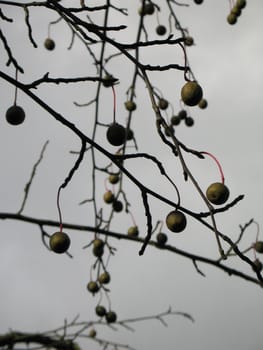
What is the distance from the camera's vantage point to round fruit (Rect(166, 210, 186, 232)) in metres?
1.96

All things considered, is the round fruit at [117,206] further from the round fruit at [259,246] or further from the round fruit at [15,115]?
the round fruit at [15,115]

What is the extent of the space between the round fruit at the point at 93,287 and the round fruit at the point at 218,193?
2870 mm

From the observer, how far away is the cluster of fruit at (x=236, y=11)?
17.8 ft

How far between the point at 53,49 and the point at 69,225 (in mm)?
A: 3236

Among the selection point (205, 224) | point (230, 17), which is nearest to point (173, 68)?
point (205, 224)

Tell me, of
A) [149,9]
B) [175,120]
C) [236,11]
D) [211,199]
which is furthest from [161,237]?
[236,11]

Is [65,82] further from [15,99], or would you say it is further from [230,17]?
[230,17]

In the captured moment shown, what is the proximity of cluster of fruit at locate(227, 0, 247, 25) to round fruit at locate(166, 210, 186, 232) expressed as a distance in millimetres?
4089

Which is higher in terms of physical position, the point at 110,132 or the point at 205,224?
the point at 110,132

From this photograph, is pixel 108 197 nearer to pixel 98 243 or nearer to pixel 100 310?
pixel 98 243

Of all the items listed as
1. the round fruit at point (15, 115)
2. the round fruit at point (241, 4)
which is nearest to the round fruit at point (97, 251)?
the round fruit at point (15, 115)

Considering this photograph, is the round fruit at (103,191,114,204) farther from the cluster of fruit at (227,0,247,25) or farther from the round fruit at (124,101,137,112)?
the cluster of fruit at (227,0,247,25)

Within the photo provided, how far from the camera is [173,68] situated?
6.02 ft

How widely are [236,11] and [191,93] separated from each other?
387cm
